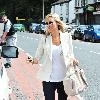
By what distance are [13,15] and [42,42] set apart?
340 feet

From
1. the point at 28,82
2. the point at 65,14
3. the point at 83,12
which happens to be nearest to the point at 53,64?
the point at 28,82

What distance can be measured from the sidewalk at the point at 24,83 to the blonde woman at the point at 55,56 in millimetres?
1027

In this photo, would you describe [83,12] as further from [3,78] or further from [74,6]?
[3,78]

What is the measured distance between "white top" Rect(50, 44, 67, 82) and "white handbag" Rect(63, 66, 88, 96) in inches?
3.3

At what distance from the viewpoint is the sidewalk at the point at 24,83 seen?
1009cm

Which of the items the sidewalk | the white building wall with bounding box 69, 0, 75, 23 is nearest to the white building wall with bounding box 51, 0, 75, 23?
the white building wall with bounding box 69, 0, 75, 23

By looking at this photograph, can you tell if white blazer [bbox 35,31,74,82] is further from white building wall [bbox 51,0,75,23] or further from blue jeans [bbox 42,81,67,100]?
white building wall [bbox 51,0,75,23]

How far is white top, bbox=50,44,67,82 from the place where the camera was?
6367 millimetres

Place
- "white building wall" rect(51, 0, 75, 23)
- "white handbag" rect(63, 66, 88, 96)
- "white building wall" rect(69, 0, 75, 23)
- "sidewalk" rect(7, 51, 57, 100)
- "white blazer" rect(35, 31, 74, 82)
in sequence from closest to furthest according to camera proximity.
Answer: "white handbag" rect(63, 66, 88, 96)
"white blazer" rect(35, 31, 74, 82)
"sidewalk" rect(7, 51, 57, 100)
"white building wall" rect(69, 0, 75, 23)
"white building wall" rect(51, 0, 75, 23)

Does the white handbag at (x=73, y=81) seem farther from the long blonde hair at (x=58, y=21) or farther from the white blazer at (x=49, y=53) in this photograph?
the long blonde hair at (x=58, y=21)

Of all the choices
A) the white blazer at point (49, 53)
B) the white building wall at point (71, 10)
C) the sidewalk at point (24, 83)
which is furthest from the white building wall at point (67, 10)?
the white blazer at point (49, 53)

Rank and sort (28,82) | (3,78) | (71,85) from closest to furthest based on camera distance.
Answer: (3,78) < (71,85) < (28,82)

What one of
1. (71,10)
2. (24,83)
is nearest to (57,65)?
(24,83)

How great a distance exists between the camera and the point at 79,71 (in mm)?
6469
